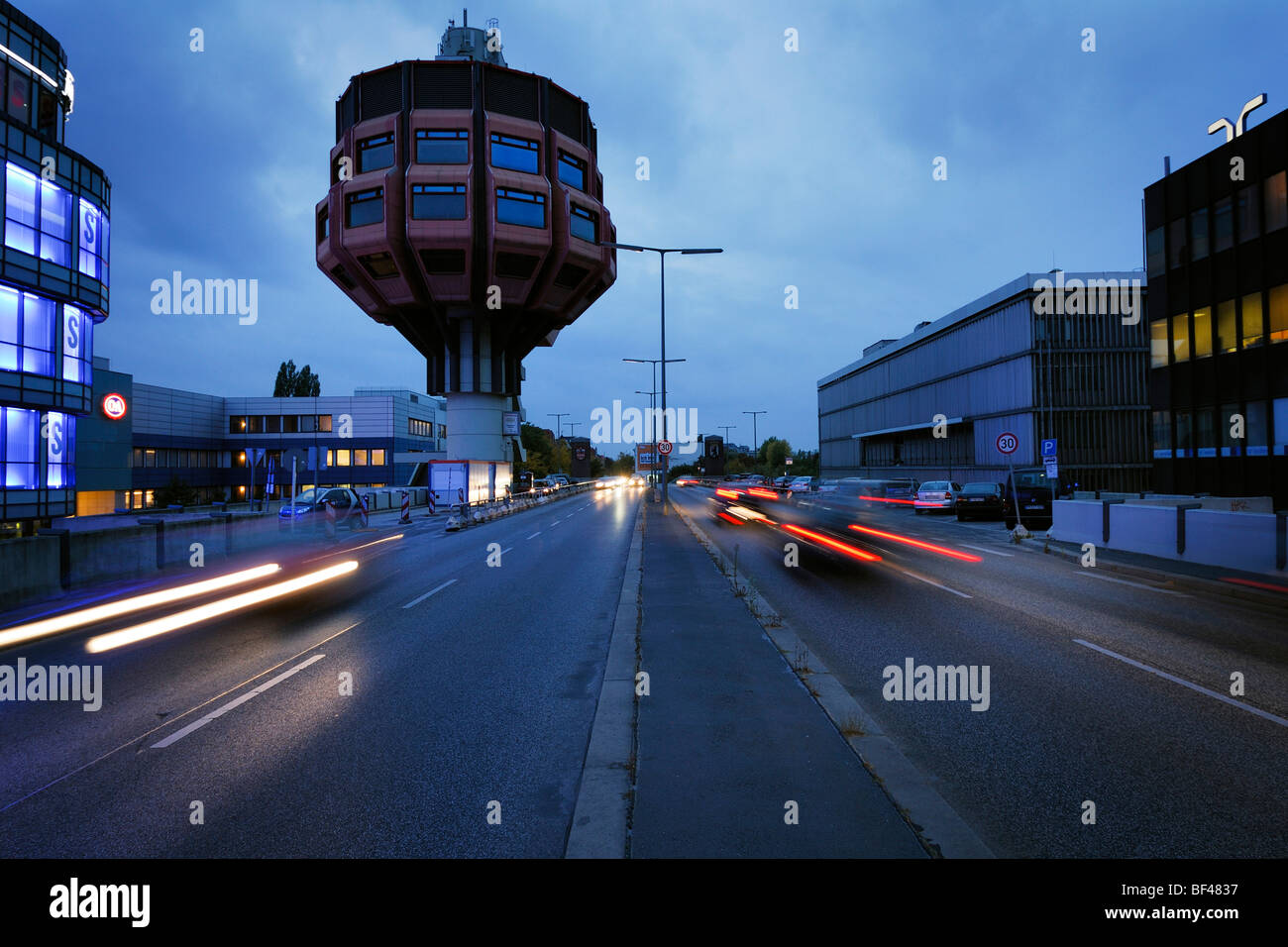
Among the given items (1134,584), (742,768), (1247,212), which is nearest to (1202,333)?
(1247,212)

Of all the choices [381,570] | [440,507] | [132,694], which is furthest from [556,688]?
[440,507]

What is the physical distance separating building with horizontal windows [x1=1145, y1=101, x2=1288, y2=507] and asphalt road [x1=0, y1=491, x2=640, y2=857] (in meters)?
26.0

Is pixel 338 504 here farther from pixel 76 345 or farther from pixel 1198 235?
pixel 1198 235

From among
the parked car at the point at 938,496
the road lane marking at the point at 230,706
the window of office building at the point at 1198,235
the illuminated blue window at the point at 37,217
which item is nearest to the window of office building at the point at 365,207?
the illuminated blue window at the point at 37,217

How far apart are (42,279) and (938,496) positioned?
1560 inches

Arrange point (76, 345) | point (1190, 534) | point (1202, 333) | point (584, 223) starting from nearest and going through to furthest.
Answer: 1. point (1190, 534)
2. point (1202, 333)
3. point (76, 345)
4. point (584, 223)

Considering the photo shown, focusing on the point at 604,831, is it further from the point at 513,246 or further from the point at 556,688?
the point at 513,246

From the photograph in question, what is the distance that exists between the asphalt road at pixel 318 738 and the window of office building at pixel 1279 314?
26.0 m

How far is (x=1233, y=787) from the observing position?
4.24m

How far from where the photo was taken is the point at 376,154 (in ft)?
145

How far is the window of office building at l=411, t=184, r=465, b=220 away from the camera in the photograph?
42.8 meters

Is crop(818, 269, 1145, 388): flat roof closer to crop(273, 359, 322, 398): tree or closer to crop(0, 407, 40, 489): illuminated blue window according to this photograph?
crop(0, 407, 40, 489): illuminated blue window

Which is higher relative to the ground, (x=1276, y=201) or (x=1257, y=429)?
(x=1276, y=201)
